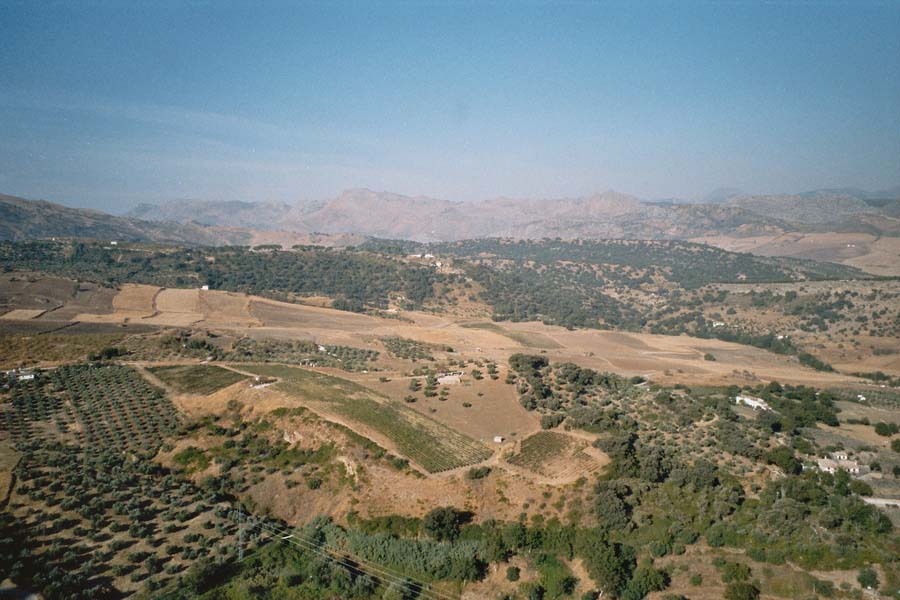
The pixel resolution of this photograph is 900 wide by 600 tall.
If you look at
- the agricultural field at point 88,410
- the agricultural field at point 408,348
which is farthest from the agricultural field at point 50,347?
the agricultural field at point 408,348

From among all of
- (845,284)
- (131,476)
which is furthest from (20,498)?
(845,284)

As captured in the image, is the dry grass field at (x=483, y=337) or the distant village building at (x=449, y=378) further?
the dry grass field at (x=483, y=337)

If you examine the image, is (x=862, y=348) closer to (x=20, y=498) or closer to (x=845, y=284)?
(x=845, y=284)

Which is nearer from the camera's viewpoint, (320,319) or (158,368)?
(158,368)

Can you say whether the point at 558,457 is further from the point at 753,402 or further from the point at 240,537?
the point at 753,402

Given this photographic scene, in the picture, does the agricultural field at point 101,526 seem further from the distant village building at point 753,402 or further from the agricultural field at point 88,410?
the distant village building at point 753,402

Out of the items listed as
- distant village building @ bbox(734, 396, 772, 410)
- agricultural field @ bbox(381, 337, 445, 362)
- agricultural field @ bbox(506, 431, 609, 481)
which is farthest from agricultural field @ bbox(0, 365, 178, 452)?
distant village building @ bbox(734, 396, 772, 410)

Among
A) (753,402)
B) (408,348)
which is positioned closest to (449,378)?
(408,348)
